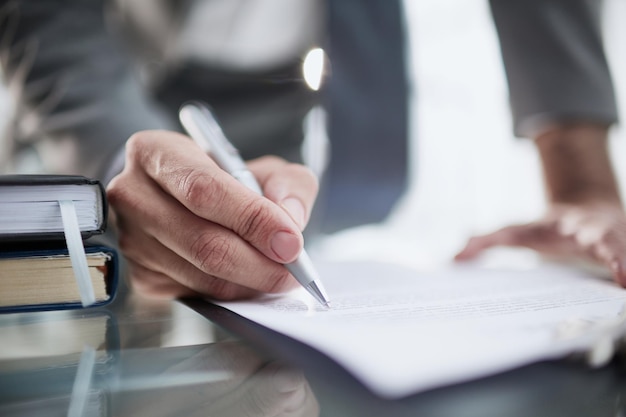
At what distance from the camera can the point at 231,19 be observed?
31.4 inches

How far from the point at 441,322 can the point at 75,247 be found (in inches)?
8.2

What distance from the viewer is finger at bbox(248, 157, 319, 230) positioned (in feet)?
1.12

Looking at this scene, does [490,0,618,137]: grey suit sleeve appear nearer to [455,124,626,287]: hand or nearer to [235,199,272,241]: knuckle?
[455,124,626,287]: hand

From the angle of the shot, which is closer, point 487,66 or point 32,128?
point 32,128

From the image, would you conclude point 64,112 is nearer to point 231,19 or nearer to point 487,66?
point 231,19

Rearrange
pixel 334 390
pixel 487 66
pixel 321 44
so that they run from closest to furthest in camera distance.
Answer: pixel 334 390
pixel 321 44
pixel 487 66

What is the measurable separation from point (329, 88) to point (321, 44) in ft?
0.24

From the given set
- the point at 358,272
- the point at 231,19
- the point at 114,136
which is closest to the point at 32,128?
the point at 114,136

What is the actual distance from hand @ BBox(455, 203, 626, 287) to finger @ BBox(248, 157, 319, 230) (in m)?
0.27

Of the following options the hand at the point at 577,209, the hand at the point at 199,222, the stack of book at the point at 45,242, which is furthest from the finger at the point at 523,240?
the stack of book at the point at 45,242

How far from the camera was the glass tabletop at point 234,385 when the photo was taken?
171 mm

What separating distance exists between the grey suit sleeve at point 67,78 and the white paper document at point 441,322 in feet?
1.23

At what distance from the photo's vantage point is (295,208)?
34 centimetres

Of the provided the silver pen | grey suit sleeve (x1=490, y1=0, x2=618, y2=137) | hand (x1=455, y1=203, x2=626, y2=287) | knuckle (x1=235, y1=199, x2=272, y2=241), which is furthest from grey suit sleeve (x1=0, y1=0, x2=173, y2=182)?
grey suit sleeve (x1=490, y1=0, x2=618, y2=137)
